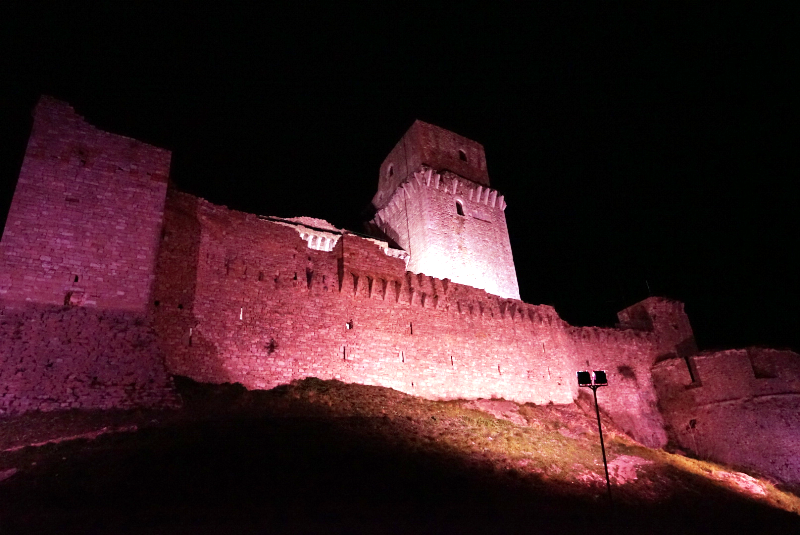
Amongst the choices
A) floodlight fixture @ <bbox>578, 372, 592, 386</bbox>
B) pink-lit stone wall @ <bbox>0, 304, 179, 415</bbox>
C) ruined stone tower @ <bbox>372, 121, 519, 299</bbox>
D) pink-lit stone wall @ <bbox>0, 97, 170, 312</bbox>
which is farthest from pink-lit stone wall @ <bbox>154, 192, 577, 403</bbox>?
floodlight fixture @ <bbox>578, 372, 592, 386</bbox>

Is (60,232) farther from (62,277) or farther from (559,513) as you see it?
(559,513)

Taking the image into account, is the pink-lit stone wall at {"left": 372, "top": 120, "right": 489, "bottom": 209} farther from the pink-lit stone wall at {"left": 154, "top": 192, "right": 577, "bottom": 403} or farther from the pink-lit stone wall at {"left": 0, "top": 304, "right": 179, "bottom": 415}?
the pink-lit stone wall at {"left": 0, "top": 304, "right": 179, "bottom": 415}

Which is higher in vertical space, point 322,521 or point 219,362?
point 219,362

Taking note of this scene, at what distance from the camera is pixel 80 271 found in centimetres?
1191

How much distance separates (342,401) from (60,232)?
27.0ft

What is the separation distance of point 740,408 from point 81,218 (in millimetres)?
24483

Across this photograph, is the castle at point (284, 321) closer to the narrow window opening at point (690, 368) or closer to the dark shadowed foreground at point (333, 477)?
the narrow window opening at point (690, 368)

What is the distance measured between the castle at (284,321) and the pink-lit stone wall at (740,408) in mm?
64

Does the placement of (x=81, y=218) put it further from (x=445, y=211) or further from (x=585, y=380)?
(x=445, y=211)

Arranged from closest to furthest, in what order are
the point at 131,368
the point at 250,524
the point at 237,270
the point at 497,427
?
the point at 250,524 → the point at 131,368 → the point at 237,270 → the point at 497,427

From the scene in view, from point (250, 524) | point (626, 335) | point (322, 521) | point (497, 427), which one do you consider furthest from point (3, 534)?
point (626, 335)

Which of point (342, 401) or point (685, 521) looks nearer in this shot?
point (685, 521)

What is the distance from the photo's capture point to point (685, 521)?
1232 centimetres

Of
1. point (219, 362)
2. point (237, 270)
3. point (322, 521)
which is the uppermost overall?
point (237, 270)
